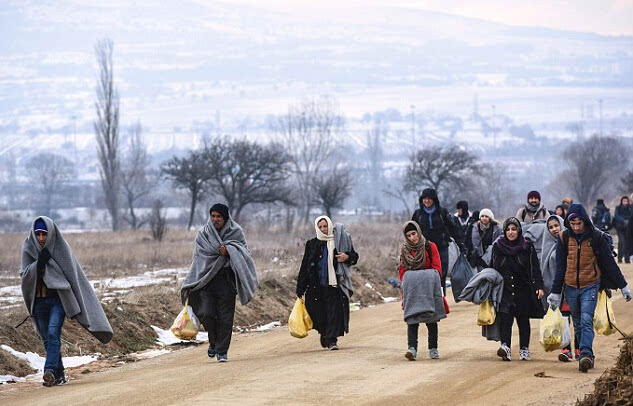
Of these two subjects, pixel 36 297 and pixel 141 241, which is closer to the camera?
pixel 36 297

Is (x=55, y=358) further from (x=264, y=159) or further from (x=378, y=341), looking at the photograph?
(x=264, y=159)

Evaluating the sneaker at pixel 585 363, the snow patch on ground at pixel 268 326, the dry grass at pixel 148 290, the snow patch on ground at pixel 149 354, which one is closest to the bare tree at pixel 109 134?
the dry grass at pixel 148 290

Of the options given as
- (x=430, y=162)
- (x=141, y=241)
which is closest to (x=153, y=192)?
(x=430, y=162)

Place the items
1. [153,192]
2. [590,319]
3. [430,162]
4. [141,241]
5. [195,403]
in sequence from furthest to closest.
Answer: [153,192]
[430,162]
[141,241]
[590,319]
[195,403]

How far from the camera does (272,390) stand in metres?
12.6

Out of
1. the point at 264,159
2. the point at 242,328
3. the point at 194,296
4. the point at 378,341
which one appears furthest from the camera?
the point at 264,159

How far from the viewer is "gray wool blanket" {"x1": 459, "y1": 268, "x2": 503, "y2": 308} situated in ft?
48.1

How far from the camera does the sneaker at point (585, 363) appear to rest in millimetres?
13438

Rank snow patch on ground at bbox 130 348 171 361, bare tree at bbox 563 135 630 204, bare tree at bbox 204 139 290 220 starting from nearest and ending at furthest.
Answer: snow patch on ground at bbox 130 348 171 361 < bare tree at bbox 204 139 290 220 < bare tree at bbox 563 135 630 204

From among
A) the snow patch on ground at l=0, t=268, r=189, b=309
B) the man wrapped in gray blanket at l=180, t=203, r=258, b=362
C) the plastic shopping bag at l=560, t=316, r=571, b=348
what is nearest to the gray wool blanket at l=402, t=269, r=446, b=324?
the plastic shopping bag at l=560, t=316, r=571, b=348

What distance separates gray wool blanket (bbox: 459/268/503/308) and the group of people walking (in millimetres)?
14

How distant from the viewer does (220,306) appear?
15711mm

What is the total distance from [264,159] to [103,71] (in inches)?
889

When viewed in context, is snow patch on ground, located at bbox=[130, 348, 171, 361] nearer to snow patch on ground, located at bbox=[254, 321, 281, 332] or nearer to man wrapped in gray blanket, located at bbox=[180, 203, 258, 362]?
man wrapped in gray blanket, located at bbox=[180, 203, 258, 362]
